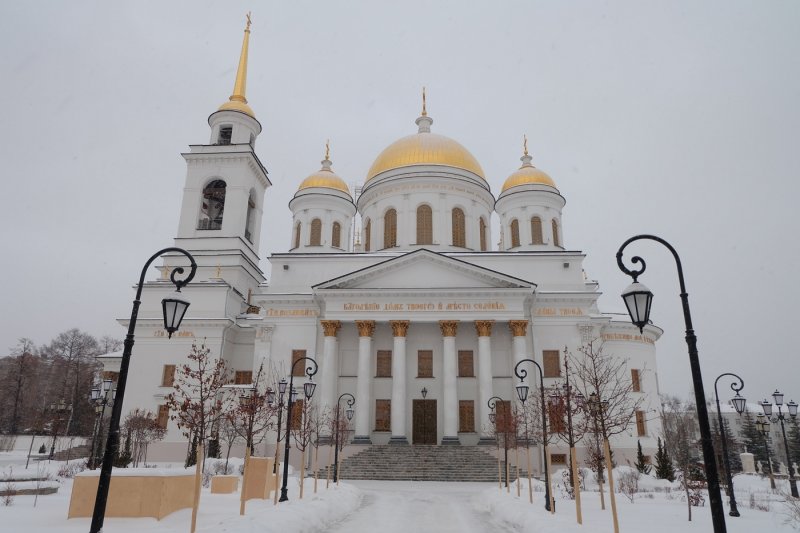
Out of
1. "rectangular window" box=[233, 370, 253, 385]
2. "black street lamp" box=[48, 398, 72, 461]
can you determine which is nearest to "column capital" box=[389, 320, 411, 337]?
"rectangular window" box=[233, 370, 253, 385]

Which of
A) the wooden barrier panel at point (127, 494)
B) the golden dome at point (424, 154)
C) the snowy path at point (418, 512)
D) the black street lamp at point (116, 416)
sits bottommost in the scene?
the snowy path at point (418, 512)

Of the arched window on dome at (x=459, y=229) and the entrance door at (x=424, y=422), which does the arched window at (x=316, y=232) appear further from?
the entrance door at (x=424, y=422)

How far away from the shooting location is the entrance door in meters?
30.7

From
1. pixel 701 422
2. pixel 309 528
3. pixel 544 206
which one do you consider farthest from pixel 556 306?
pixel 701 422

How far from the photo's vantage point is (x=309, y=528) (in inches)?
438

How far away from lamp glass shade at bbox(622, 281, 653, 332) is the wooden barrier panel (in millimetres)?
9026

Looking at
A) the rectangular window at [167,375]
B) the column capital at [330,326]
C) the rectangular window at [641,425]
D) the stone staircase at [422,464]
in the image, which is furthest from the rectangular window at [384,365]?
the rectangular window at [641,425]

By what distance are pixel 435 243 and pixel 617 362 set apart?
44.3ft

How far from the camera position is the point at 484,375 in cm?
2989

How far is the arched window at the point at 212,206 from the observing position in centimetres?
3741

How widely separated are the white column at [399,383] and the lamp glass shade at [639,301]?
912 inches

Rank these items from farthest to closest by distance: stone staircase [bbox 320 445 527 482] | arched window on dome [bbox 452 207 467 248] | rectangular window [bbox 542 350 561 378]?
arched window on dome [bbox 452 207 467 248], rectangular window [bbox 542 350 561 378], stone staircase [bbox 320 445 527 482]

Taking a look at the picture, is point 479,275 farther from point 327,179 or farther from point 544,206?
point 327,179

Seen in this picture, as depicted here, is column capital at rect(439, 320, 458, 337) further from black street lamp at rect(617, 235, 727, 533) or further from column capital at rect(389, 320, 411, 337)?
black street lamp at rect(617, 235, 727, 533)
